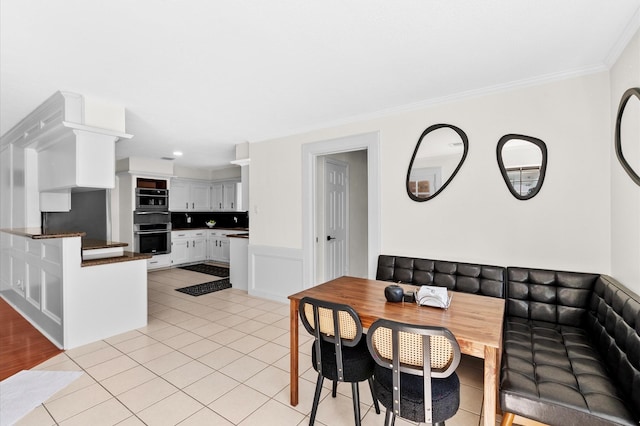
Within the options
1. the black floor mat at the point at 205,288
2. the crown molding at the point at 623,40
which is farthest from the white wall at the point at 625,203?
the black floor mat at the point at 205,288

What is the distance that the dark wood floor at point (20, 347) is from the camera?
8.59 ft

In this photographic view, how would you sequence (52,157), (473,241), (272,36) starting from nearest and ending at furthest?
(272,36), (473,241), (52,157)

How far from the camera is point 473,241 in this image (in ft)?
9.52

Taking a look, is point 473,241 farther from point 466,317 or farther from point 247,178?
point 247,178

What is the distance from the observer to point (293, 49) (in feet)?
7.09

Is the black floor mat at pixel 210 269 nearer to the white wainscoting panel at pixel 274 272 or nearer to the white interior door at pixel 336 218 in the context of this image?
the white wainscoting panel at pixel 274 272

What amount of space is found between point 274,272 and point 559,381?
3.46 meters

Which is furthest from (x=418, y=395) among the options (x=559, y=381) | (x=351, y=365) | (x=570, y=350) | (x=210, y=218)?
(x=210, y=218)

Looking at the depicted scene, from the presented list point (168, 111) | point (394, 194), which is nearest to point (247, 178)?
point (168, 111)

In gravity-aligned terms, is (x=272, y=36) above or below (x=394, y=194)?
above

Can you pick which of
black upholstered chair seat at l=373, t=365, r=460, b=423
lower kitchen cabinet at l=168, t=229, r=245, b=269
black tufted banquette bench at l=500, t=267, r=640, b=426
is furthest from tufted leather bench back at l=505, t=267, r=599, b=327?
lower kitchen cabinet at l=168, t=229, r=245, b=269

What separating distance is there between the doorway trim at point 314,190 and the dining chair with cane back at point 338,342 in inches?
69.7

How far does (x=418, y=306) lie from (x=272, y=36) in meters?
1.98

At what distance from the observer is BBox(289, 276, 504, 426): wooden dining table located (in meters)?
1.42
